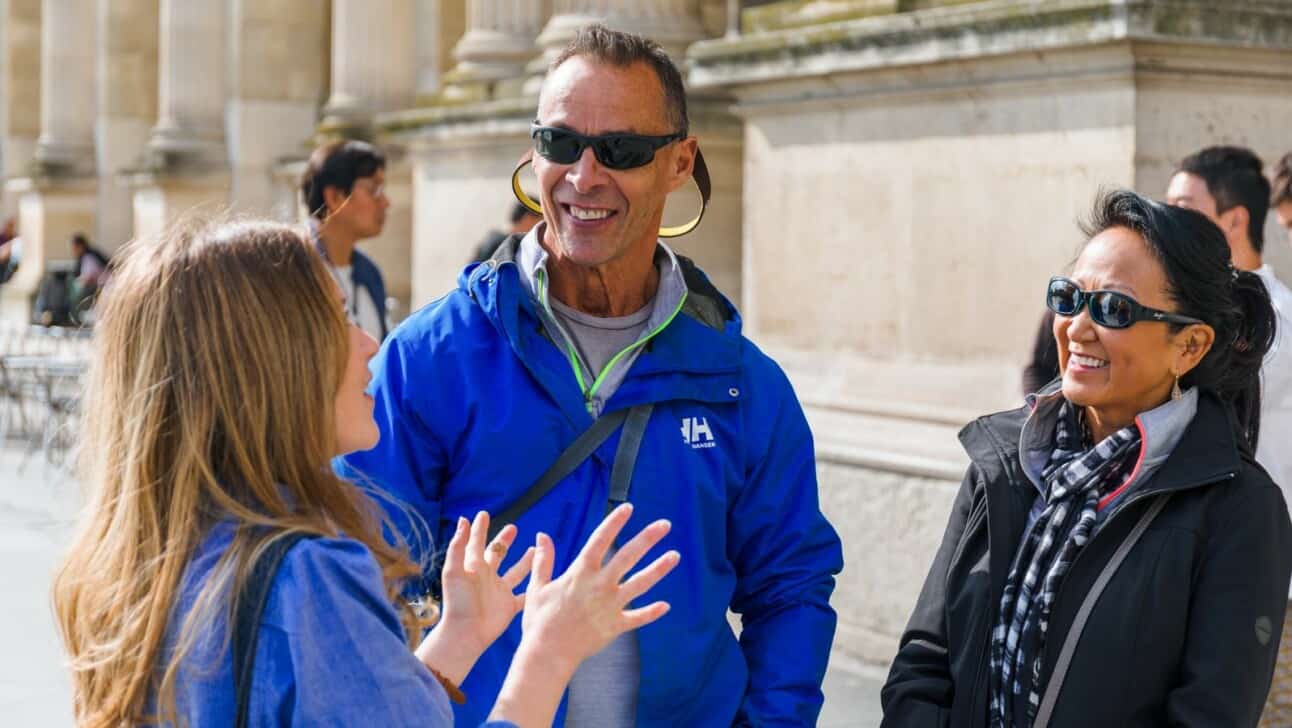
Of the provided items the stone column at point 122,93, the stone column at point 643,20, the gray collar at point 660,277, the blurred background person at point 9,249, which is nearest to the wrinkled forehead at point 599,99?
the gray collar at point 660,277

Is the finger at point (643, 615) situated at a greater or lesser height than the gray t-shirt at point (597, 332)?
lesser

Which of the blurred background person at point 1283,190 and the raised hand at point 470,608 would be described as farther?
the blurred background person at point 1283,190

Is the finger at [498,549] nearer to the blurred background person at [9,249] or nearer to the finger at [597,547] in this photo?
the finger at [597,547]

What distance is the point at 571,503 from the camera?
9.44 feet

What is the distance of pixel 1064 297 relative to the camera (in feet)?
10.4

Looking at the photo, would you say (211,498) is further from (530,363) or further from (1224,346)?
(1224,346)

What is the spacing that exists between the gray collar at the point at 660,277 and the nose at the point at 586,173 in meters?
0.15

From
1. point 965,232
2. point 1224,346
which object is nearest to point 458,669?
point 1224,346

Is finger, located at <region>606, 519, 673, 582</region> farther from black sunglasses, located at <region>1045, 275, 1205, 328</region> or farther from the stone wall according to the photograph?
the stone wall

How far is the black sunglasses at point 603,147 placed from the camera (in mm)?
2971

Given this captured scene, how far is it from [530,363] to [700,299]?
14.4 inches

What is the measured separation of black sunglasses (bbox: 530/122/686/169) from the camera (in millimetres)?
2971

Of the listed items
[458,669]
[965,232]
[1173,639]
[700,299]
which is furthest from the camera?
[965,232]

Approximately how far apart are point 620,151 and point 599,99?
0.09 meters
